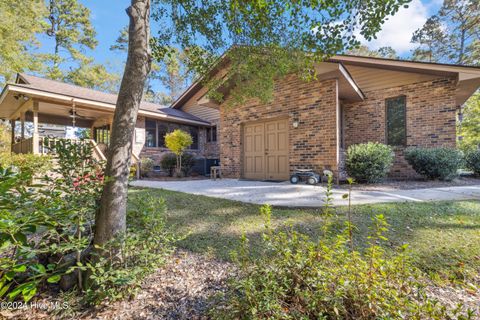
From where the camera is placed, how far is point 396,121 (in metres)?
8.34

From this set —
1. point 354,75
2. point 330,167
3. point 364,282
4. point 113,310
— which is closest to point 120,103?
point 113,310

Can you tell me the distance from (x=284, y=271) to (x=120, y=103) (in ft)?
6.52

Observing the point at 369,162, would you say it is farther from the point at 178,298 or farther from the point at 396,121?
the point at 178,298

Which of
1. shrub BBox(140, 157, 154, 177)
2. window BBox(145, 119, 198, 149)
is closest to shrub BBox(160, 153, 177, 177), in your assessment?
shrub BBox(140, 157, 154, 177)

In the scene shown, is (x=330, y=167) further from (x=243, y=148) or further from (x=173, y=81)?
(x=173, y=81)

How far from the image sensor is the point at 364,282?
4.37ft

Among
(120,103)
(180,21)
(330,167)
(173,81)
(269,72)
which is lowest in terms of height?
(330,167)

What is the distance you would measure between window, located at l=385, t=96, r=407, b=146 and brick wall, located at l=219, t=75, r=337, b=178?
12.2 ft

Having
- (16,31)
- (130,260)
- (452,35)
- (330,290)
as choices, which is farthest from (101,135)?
(452,35)

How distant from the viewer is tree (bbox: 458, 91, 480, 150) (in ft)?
41.7

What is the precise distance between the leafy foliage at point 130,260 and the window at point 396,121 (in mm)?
9385

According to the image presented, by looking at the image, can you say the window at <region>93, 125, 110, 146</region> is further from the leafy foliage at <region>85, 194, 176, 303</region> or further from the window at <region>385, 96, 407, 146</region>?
the window at <region>385, 96, 407, 146</region>

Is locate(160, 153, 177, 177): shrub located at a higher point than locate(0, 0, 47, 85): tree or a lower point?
lower

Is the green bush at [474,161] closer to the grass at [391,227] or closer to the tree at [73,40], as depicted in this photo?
the grass at [391,227]
